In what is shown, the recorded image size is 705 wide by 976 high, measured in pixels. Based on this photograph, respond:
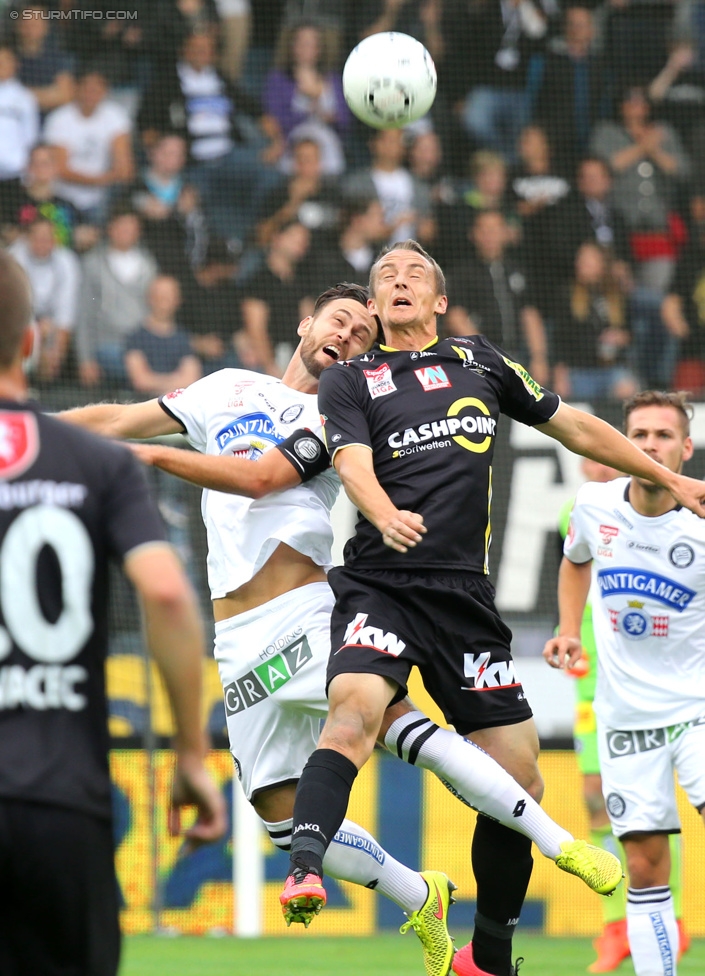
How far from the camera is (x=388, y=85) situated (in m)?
7.23

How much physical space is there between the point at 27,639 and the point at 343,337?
3039 millimetres

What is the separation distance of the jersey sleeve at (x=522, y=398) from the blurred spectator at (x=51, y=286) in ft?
21.2

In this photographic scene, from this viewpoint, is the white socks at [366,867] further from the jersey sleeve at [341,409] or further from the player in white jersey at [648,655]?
the jersey sleeve at [341,409]

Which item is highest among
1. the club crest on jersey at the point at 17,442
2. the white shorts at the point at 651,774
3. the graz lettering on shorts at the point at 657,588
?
the club crest on jersey at the point at 17,442

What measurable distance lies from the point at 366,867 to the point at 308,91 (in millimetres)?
9627

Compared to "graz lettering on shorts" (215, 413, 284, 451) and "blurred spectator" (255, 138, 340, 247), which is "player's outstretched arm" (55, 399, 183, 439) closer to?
"graz lettering on shorts" (215, 413, 284, 451)

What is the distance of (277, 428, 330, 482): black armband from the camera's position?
5.39m

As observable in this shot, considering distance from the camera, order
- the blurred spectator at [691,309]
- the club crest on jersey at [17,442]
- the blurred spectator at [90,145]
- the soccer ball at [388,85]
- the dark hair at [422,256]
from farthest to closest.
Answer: the blurred spectator at [691,309]
the blurred spectator at [90,145]
the soccer ball at [388,85]
the dark hair at [422,256]
the club crest on jersey at [17,442]

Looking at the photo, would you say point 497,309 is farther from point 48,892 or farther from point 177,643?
point 48,892

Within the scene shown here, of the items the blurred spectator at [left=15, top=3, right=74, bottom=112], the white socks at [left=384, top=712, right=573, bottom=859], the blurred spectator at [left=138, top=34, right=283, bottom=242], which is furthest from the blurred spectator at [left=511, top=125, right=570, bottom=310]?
the white socks at [left=384, top=712, right=573, bottom=859]

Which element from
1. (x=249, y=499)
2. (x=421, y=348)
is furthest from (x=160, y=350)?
(x=421, y=348)

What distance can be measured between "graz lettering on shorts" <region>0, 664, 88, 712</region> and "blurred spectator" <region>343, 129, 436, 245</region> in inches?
398

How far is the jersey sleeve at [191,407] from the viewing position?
5734 millimetres

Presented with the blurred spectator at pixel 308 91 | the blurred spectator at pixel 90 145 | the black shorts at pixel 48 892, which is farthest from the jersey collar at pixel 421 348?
the blurred spectator at pixel 308 91
